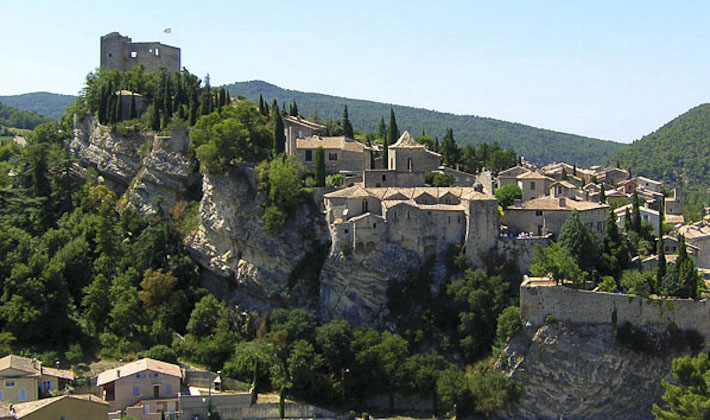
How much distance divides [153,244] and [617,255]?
90.9 ft

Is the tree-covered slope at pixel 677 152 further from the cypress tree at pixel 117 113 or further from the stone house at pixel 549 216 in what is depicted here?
the cypress tree at pixel 117 113

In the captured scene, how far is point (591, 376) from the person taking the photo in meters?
46.3

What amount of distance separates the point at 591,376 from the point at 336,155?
21.8 metres

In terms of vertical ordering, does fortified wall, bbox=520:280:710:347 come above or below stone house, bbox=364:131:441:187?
below

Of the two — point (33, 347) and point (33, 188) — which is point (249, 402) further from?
point (33, 188)

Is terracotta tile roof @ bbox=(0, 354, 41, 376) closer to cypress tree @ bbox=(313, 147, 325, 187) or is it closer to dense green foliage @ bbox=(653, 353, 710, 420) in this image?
cypress tree @ bbox=(313, 147, 325, 187)

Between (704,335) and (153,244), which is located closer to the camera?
(704,335)

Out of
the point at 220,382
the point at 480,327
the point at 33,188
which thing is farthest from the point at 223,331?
the point at 33,188

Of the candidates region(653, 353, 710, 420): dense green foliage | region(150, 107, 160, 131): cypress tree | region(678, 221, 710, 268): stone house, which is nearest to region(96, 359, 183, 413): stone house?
region(150, 107, 160, 131): cypress tree

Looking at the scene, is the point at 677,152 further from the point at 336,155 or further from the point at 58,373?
the point at 58,373

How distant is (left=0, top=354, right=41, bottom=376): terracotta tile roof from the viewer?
42.9 m

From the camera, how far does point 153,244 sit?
56031 mm

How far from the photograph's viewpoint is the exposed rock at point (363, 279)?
51406mm

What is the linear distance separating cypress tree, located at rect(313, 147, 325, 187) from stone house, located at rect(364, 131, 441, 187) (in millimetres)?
2614
